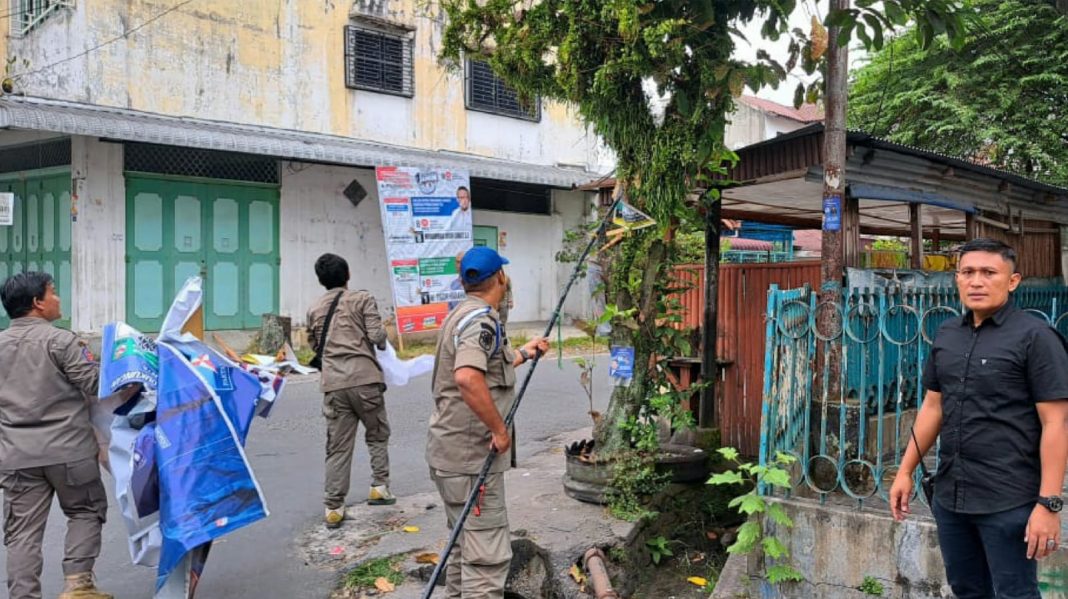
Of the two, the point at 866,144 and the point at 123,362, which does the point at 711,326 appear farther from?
the point at 123,362

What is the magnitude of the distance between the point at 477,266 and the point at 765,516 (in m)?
2.00

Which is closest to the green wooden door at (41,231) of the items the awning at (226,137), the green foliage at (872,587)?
the awning at (226,137)

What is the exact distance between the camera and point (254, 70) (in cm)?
1297

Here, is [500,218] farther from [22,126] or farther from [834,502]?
[834,502]

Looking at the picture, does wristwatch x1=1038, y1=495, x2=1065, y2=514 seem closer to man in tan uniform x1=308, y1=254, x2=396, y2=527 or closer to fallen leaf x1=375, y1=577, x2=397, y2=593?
fallen leaf x1=375, y1=577, x2=397, y2=593

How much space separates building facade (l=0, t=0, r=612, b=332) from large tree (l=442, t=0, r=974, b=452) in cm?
478

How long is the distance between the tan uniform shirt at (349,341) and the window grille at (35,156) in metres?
8.29

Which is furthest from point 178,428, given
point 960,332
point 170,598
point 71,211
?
point 71,211

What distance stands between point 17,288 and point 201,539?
157cm

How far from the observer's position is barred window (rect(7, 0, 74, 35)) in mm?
11047

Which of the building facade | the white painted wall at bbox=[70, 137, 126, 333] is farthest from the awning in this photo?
the white painted wall at bbox=[70, 137, 126, 333]

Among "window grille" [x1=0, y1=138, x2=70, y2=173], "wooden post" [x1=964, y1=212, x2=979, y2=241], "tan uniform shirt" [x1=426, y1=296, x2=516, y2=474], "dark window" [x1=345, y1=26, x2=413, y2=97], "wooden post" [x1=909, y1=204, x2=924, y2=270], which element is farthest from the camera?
"dark window" [x1=345, y1=26, x2=413, y2=97]

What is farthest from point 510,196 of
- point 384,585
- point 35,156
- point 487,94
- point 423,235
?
point 384,585

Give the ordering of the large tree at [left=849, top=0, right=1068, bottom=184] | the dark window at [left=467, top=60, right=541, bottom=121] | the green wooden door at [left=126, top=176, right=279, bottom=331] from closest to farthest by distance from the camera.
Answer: the green wooden door at [left=126, top=176, right=279, bottom=331], the large tree at [left=849, top=0, right=1068, bottom=184], the dark window at [left=467, top=60, right=541, bottom=121]
